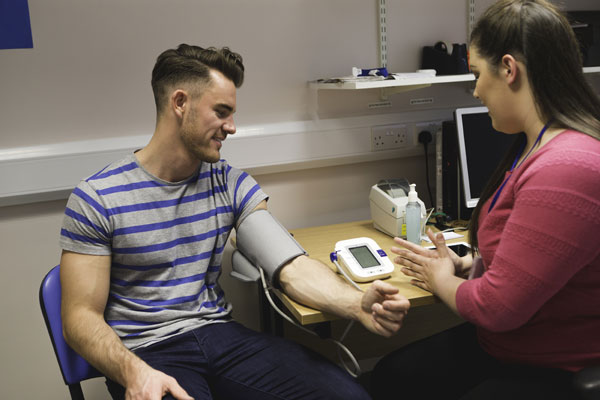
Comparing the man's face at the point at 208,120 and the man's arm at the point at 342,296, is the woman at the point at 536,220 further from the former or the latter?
the man's face at the point at 208,120

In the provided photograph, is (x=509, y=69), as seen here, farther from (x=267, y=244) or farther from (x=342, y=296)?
(x=267, y=244)

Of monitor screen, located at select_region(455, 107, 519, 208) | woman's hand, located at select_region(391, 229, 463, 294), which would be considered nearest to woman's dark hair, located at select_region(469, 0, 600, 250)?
woman's hand, located at select_region(391, 229, 463, 294)

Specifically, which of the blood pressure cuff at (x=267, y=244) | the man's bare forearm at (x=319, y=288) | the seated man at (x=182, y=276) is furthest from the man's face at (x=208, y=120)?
the man's bare forearm at (x=319, y=288)

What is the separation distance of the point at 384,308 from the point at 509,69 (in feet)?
2.02

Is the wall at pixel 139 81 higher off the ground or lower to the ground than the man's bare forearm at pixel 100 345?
higher

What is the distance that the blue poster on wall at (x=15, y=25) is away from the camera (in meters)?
1.76

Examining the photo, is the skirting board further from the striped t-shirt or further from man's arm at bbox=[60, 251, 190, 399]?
man's arm at bbox=[60, 251, 190, 399]

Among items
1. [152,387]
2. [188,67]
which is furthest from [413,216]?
[152,387]

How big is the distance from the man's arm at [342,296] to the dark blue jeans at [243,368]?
160 mm

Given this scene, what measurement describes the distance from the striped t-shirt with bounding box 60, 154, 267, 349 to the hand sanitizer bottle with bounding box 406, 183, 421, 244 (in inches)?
20.3

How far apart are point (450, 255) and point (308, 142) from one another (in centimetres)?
85

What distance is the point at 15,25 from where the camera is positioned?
69.7 inches

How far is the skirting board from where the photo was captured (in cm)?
185

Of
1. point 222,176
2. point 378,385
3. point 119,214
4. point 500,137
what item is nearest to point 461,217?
point 500,137
